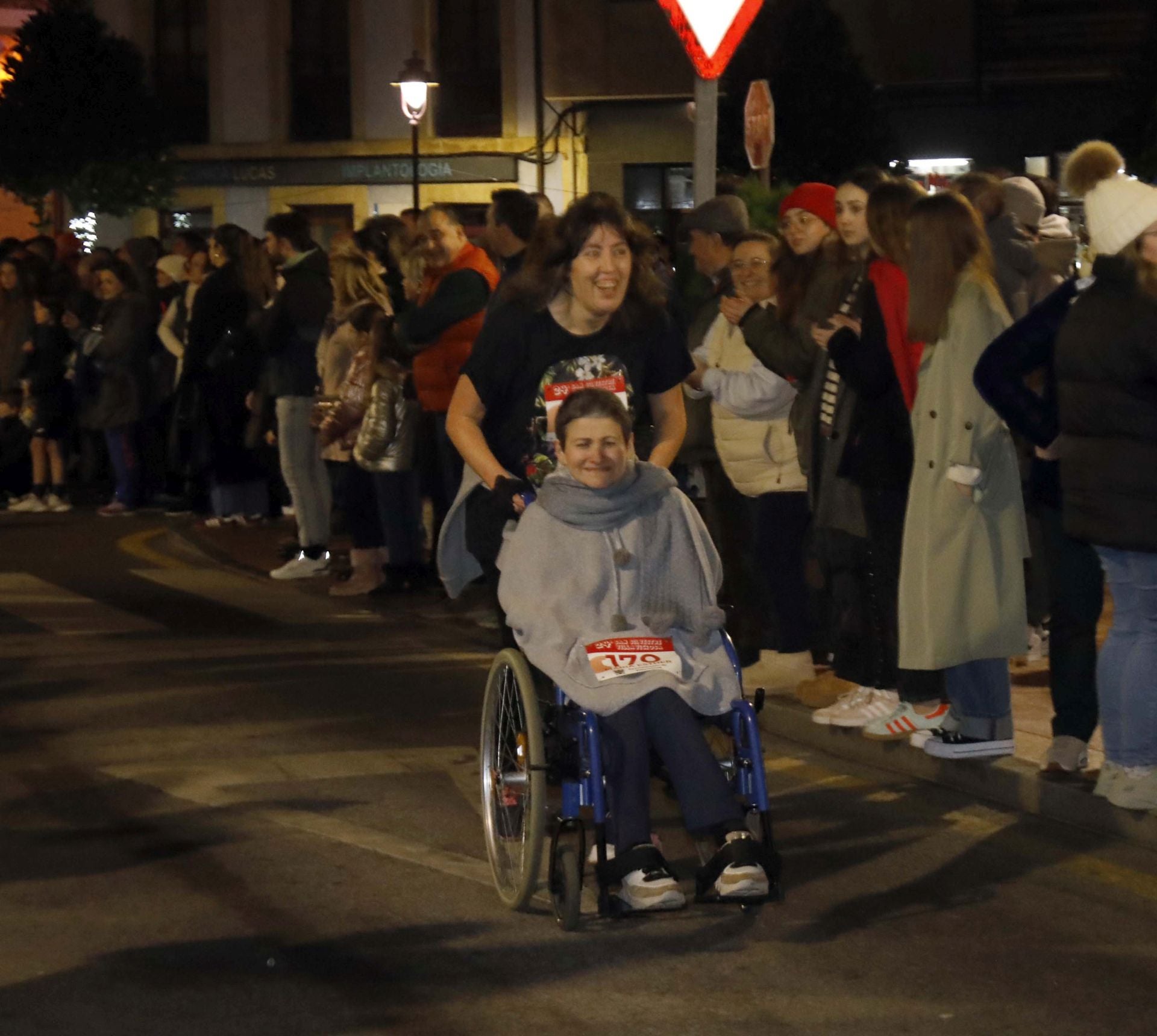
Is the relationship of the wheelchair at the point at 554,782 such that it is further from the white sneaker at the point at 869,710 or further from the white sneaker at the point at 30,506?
the white sneaker at the point at 30,506

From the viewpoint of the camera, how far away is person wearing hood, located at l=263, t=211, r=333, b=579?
1379 cm

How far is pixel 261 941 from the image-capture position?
598 centimetres

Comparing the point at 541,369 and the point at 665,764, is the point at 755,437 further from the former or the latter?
the point at 665,764

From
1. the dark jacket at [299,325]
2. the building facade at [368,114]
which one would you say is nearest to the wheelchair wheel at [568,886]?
the dark jacket at [299,325]

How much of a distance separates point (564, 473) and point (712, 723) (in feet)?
2.72

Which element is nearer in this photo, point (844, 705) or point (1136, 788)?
point (1136, 788)

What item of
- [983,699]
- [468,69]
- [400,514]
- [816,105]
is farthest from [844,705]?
[468,69]

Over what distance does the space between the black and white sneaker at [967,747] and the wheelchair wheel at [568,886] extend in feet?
7.39

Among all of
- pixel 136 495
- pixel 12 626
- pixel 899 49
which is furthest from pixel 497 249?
pixel 899 49

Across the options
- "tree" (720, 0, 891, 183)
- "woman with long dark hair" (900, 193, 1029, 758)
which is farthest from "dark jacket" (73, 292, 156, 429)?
"tree" (720, 0, 891, 183)

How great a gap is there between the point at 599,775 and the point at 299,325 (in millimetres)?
8191

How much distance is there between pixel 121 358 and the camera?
17047 millimetres

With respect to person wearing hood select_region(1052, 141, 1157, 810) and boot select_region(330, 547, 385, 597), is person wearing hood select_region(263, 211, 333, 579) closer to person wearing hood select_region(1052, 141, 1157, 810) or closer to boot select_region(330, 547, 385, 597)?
boot select_region(330, 547, 385, 597)

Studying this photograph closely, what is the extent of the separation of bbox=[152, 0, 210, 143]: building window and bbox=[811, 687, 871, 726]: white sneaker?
32960 millimetres
